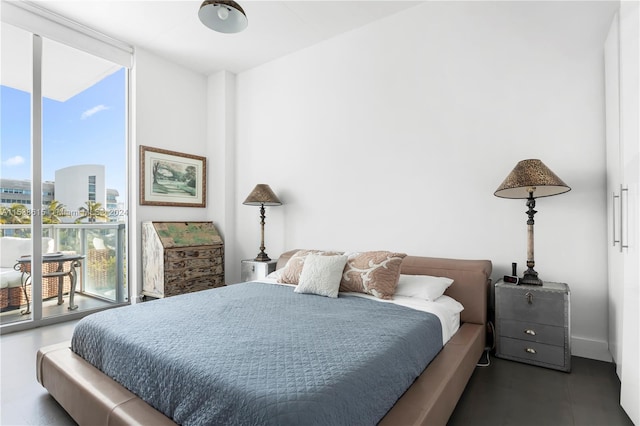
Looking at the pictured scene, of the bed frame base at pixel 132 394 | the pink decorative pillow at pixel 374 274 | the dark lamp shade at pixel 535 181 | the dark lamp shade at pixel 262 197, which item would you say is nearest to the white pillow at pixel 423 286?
the pink decorative pillow at pixel 374 274

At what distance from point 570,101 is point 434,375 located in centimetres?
221

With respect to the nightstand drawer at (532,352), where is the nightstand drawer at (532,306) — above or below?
above

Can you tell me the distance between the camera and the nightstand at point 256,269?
12.3 ft

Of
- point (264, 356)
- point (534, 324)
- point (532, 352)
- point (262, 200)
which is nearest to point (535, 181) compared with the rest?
point (534, 324)

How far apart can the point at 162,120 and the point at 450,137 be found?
335 centimetres

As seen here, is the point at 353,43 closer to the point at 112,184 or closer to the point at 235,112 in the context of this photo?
the point at 235,112

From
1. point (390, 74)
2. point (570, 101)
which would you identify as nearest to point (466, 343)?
point (570, 101)

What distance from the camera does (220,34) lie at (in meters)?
3.64

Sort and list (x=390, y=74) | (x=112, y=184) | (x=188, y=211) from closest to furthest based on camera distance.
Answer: (x=390, y=74) → (x=112, y=184) → (x=188, y=211)

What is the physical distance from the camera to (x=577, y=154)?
8.07 ft

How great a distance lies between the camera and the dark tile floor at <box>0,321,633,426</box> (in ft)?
5.66

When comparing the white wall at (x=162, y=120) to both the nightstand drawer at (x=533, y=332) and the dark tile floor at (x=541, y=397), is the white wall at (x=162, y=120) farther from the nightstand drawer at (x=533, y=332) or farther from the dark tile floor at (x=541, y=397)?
the nightstand drawer at (x=533, y=332)

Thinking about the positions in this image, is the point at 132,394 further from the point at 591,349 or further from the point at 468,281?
the point at 591,349

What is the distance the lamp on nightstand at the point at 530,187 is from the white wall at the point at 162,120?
3.69 metres
